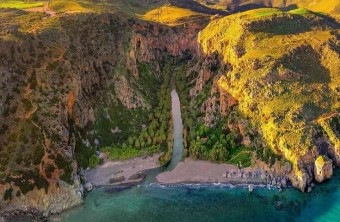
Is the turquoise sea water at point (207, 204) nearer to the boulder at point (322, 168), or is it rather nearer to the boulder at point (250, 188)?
the boulder at point (250, 188)

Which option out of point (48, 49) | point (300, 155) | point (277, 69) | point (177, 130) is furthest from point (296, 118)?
point (48, 49)

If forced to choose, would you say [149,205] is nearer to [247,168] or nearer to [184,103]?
[247,168]

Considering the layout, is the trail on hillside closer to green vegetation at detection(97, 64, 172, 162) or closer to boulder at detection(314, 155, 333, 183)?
green vegetation at detection(97, 64, 172, 162)

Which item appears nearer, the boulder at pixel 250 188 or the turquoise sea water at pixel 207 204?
the turquoise sea water at pixel 207 204

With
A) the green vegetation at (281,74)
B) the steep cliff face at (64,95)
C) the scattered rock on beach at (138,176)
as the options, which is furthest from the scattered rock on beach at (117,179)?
the green vegetation at (281,74)

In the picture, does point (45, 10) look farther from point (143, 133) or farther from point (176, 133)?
point (176, 133)

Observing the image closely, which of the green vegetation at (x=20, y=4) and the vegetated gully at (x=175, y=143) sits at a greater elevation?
the green vegetation at (x=20, y=4)

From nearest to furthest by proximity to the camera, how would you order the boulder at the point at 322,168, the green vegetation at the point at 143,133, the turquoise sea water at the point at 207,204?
the turquoise sea water at the point at 207,204
the boulder at the point at 322,168
the green vegetation at the point at 143,133
